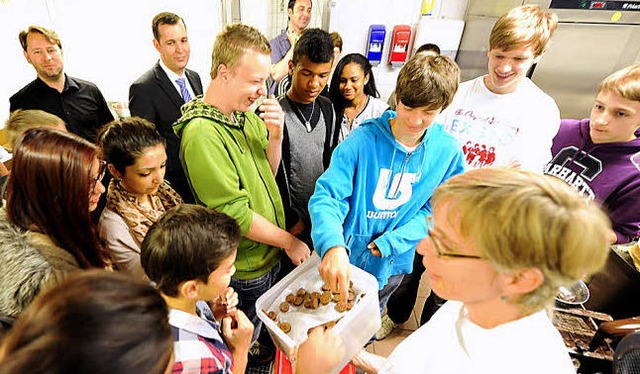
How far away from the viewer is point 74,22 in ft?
10.1

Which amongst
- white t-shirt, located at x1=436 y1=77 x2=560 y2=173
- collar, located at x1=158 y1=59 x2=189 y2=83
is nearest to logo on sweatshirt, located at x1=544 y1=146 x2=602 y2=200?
white t-shirt, located at x1=436 y1=77 x2=560 y2=173

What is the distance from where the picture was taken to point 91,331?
1.55 feet

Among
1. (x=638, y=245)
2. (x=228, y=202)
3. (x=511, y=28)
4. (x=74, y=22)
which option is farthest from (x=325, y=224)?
(x=74, y=22)

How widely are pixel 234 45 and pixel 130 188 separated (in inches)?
28.6

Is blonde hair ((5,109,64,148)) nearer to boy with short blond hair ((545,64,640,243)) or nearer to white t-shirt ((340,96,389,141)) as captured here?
white t-shirt ((340,96,389,141))

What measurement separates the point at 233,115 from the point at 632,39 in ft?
11.2

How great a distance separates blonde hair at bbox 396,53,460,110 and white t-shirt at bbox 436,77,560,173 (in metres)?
0.63

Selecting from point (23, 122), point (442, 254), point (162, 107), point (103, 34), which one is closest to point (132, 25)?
point (103, 34)

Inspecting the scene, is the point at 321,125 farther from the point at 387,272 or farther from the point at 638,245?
the point at 638,245

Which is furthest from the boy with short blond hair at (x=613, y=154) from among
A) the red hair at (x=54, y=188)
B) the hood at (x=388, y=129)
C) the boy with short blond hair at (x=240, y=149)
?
the red hair at (x=54, y=188)

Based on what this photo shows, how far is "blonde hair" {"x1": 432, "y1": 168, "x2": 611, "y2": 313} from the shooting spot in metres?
0.53

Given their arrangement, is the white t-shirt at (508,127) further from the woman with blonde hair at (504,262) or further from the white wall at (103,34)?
the white wall at (103,34)

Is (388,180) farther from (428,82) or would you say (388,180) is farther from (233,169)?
(233,169)

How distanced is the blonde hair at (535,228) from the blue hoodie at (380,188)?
614mm
